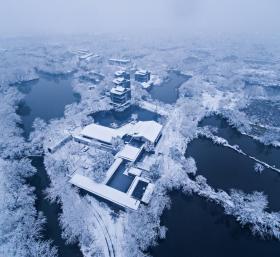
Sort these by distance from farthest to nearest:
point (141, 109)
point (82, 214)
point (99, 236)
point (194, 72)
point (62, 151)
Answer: point (194, 72)
point (141, 109)
point (62, 151)
point (82, 214)
point (99, 236)

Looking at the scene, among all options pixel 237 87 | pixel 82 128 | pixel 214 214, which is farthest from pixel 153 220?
pixel 237 87

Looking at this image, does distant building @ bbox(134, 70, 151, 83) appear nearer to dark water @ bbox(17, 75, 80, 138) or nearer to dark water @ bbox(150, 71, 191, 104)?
dark water @ bbox(150, 71, 191, 104)

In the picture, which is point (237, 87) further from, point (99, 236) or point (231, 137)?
point (99, 236)

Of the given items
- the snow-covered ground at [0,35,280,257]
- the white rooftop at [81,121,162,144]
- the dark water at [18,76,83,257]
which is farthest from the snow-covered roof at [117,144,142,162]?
the dark water at [18,76,83,257]

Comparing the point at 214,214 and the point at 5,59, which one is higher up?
the point at 5,59

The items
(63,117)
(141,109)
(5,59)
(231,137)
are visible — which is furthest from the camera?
(5,59)

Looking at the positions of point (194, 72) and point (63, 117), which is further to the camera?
point (194, 72)
